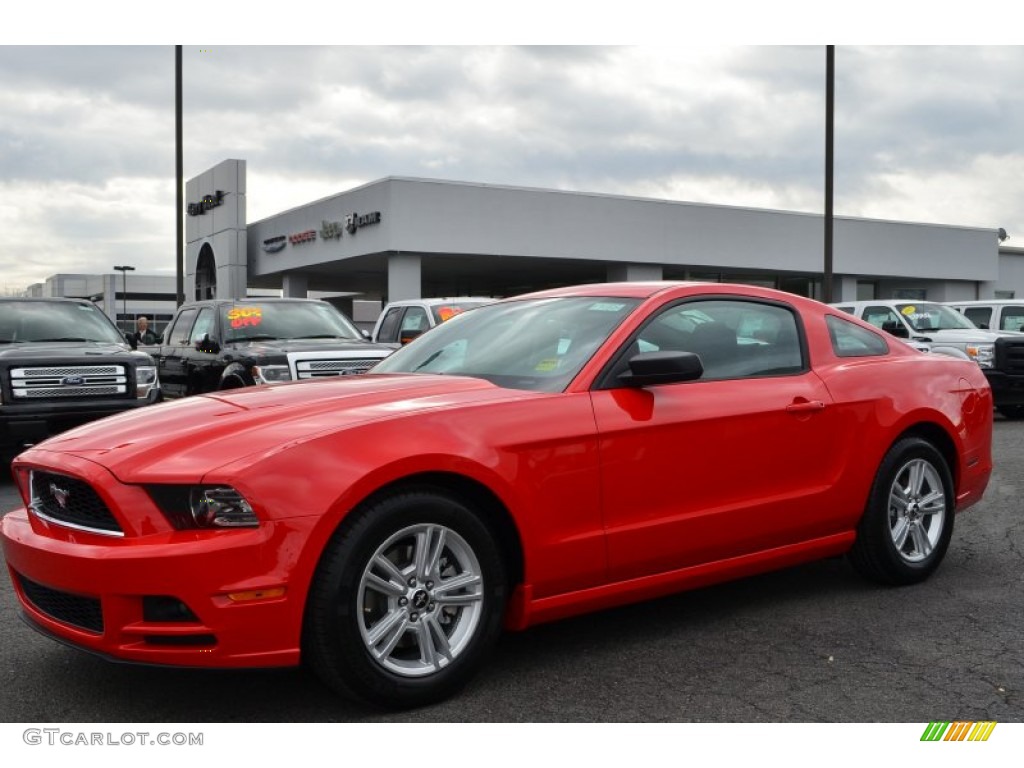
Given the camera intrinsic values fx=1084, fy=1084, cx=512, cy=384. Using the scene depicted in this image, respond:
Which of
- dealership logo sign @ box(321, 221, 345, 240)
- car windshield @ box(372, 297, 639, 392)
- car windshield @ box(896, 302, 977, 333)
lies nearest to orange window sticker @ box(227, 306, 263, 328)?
car windshield @ box(372, 297, 639, 392)

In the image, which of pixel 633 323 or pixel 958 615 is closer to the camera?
pixel 633 323

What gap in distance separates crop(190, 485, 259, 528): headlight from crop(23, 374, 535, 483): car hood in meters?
0.07

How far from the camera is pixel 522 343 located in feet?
15.7

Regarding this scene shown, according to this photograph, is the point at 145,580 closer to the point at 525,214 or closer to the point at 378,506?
the point at 378,506

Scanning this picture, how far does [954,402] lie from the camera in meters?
5.79

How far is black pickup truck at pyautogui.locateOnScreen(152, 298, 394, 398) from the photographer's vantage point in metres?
11.2

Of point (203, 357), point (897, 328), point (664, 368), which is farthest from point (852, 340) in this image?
point (897, 328)

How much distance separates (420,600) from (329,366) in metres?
7.65

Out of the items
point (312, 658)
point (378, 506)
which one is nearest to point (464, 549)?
point (378, 506)

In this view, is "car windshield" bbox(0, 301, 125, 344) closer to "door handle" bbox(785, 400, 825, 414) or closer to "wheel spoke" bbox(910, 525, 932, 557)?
"door handle" bbox(785, 400, 825, 414)

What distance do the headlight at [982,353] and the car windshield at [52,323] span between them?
11725 mm

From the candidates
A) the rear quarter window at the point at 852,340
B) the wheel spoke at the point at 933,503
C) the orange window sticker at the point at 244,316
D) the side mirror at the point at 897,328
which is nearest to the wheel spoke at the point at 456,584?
the rear quarter window at the point at 852,340

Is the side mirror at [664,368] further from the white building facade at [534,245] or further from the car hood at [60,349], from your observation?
the white building facade at [534,245]

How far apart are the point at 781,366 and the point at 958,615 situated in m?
1.40
